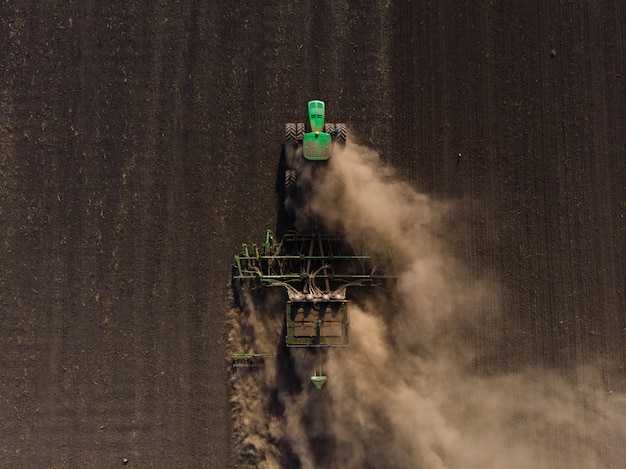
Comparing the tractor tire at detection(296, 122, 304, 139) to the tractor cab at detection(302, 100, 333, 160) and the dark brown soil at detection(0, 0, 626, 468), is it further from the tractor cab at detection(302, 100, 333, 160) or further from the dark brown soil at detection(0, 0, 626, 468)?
the dark brown soil at detection(0, 0, 626, 468)

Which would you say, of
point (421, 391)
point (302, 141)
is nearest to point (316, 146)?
point (302, 141)

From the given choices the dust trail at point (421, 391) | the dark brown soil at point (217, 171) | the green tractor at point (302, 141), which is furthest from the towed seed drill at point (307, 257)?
the dark brown soil at point (217, 171)

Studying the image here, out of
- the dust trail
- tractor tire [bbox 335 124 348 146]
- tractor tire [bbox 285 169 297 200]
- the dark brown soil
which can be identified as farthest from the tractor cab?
the dark brown soil

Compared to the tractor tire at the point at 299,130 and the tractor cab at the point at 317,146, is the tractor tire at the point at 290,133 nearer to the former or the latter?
the tractor tire at the point at 299,130

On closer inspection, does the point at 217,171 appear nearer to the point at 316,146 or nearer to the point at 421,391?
the point at 316,146

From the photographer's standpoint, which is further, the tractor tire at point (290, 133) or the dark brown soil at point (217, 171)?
the dark brown soil at point (217, 171)

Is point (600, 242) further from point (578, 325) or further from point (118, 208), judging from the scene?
point (118, 208)

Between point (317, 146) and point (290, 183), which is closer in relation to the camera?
point (317, 146)

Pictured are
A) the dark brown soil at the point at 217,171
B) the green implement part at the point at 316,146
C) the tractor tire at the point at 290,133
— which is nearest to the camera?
the green implement part at the point at 316,146
